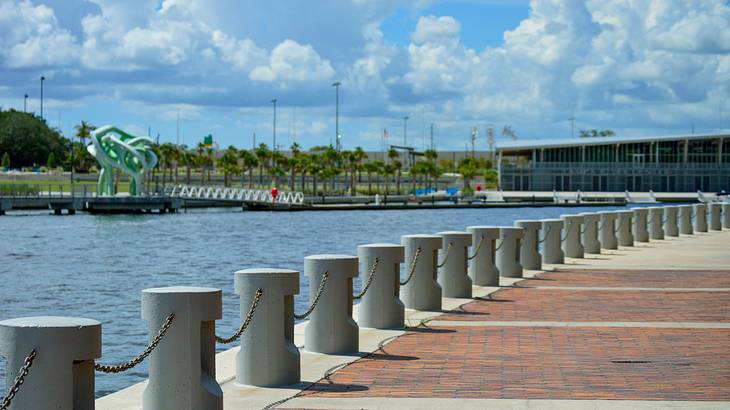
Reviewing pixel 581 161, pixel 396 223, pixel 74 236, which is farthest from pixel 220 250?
pixel 581 161

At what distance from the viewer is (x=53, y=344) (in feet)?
24.7

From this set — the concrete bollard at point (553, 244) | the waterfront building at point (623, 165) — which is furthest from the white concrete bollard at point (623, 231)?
the waterfront building at point (623, 165)

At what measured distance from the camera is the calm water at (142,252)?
101 feet

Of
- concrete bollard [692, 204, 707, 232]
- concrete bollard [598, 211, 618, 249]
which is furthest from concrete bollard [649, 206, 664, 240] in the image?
concrete bollard [692, 204, 707, 232]

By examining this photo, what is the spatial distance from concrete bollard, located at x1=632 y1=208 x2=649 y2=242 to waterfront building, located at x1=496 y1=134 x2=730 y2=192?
402ft

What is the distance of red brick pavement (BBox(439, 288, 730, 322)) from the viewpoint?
1689 centimetres

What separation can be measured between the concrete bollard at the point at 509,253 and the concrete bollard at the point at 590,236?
24.5 ft

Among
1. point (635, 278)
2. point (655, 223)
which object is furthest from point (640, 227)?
point (635, 278)

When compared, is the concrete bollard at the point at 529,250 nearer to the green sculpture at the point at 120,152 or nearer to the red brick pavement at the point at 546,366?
the red brick pavement at the point at 546,366

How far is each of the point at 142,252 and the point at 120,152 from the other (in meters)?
48.3

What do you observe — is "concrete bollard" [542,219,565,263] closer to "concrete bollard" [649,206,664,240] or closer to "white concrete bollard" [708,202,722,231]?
"concrete bollard" [649,206,664,240]

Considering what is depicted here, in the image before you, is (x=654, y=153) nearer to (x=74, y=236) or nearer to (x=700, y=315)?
(x=74, y=236)

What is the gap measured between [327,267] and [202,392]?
12.4ft

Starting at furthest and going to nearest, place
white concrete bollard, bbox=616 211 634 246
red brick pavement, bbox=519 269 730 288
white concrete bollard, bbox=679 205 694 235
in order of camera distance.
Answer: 1. white concrete bollard, bbox=679 205 694 235
2. white concrete bollard, bbox=616 211 634 246
3. red brick pavement, bbox=519 269 730 288
